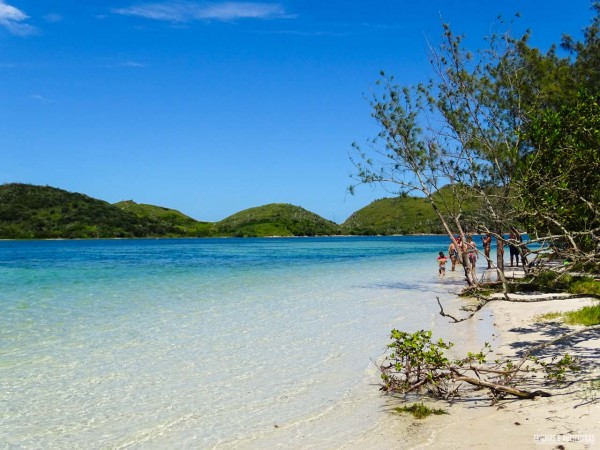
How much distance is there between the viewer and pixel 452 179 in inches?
1120

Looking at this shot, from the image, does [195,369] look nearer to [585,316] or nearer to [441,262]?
[585,316]

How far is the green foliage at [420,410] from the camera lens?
8.65m

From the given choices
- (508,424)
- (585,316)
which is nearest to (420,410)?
(508,424)

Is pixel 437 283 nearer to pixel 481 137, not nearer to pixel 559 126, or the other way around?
pixel 481 137

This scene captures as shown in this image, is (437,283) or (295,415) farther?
(437,283)

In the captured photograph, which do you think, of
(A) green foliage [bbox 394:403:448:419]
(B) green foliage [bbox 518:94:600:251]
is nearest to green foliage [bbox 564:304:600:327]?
(B) green foliage [bbox 518:94:600:251]

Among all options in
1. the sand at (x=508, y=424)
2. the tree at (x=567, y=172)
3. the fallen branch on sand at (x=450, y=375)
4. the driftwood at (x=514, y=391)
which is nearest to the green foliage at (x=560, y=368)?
the fallen branch on sand at (x=450, y=375)

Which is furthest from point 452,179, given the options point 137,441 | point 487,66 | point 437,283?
point 137,441

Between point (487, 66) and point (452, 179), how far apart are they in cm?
647

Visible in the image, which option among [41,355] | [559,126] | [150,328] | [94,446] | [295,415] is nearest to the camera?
[94,446]

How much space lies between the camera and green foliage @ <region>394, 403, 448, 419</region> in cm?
865

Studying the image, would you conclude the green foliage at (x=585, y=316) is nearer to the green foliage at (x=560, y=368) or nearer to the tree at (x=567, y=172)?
the tree at (x=567, y=172)

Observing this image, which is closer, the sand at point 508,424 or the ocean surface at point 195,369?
the sand at point 508,424

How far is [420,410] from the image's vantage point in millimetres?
8781
